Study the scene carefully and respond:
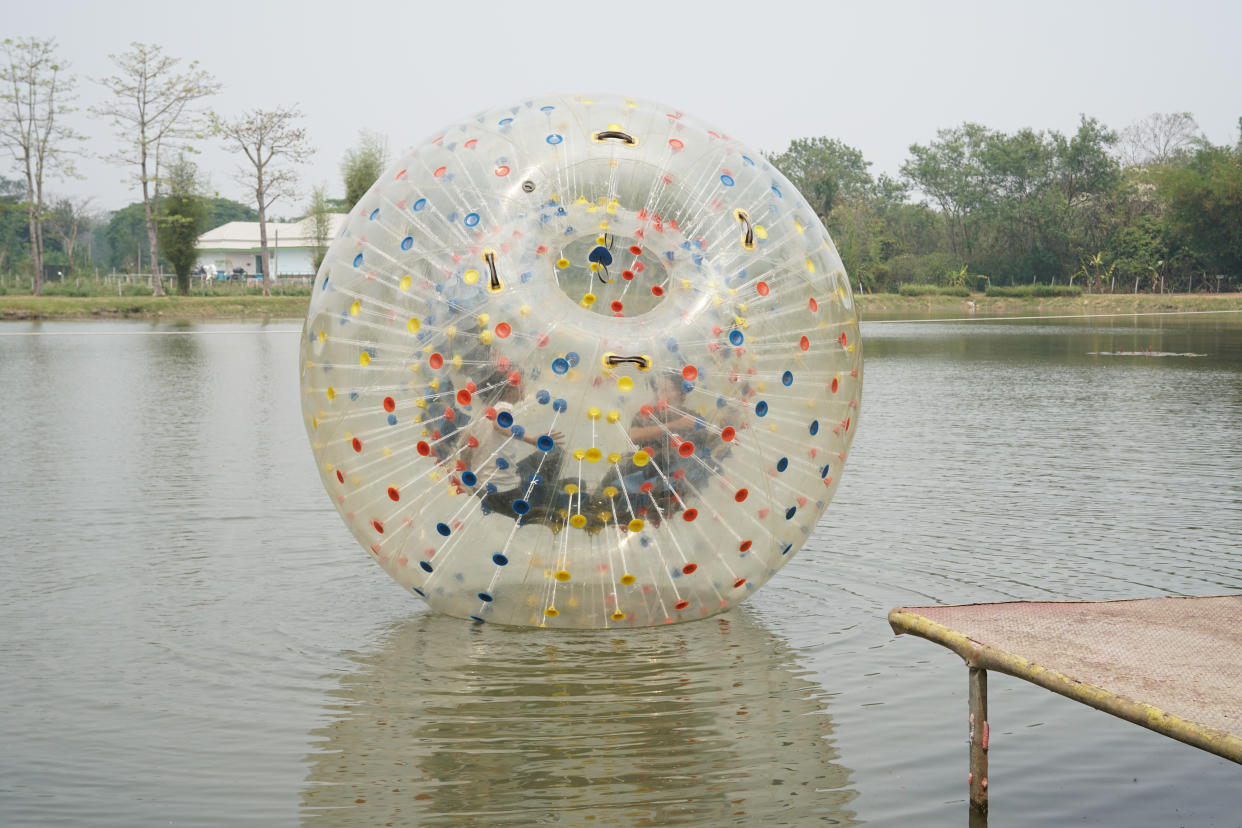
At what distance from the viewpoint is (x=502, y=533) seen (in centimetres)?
533

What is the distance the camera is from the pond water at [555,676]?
422 cm

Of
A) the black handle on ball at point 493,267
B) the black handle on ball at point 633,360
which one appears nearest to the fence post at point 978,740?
the black handle on ball at point 633,360

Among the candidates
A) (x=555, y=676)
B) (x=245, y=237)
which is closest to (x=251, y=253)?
(x=245, y=237)

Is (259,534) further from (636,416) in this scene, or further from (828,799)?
(828,799)

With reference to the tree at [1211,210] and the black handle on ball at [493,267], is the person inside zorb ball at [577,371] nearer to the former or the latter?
the black handle on ball at [493,267]

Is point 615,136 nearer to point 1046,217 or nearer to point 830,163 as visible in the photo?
point 1046,217

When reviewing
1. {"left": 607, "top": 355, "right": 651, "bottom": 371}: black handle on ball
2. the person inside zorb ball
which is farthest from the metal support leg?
{"left": 607, "top": 355, "right": 651, "bottom": 371}: black handle on ball

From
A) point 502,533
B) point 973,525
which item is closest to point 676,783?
point 502,533

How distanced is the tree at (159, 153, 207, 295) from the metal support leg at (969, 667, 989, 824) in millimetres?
56743

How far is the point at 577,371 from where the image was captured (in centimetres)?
517

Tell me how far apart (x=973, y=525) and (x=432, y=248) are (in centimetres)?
459

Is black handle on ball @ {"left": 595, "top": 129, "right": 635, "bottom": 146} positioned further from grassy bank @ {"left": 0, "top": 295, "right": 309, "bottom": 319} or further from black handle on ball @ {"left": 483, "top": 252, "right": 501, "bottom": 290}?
grassy bank @ {"left": 0, "top": 295, "right": 309, "bottom": 319}

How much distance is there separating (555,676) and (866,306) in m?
62.3

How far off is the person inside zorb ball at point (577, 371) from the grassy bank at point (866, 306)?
37421mm
